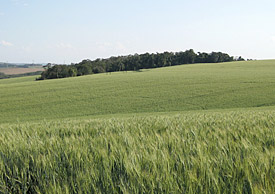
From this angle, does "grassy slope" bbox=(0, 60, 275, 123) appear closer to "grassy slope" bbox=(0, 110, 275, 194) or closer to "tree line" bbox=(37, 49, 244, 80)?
"grassy slope" bbox=(0, 110, 275, 194)

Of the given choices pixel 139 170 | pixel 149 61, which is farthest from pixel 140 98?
pixel 149 61

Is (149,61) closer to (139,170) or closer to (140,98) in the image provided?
(140,98)

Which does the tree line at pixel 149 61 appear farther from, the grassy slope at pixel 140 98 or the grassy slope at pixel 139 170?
the grassy slope at pixel 139 170

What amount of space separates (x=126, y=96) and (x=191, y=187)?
25.4 metres

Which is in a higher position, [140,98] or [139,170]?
[139,170]

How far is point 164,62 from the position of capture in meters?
92.5

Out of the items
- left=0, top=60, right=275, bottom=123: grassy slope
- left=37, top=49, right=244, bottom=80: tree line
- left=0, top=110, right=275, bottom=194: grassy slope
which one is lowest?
left=0, top=60, right=275, bottom=123: grassy slope

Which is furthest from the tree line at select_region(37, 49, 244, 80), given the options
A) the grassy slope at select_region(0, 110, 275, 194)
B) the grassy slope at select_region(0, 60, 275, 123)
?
the grassy slope at select_region(0, 110, 275, 194)

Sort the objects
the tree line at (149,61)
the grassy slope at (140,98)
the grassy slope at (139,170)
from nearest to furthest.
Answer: the grassy slope at (139,170) → the grassy slope at (140,98) → the tree line at (149,61)

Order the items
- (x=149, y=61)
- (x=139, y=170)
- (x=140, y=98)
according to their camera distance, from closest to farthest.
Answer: (x=139, y=170) < (x=140, y=98) < (x=149, y=61)

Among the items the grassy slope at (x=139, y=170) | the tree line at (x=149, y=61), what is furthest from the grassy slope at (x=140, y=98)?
the tree line at (x=149, y=61)

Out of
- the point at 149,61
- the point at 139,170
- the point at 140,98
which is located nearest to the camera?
the point at 139,170

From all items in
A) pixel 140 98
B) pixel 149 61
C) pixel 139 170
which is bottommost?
pixel 140 98

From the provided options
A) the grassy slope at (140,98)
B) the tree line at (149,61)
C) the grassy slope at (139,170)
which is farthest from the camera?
the tree line at (149,61)
